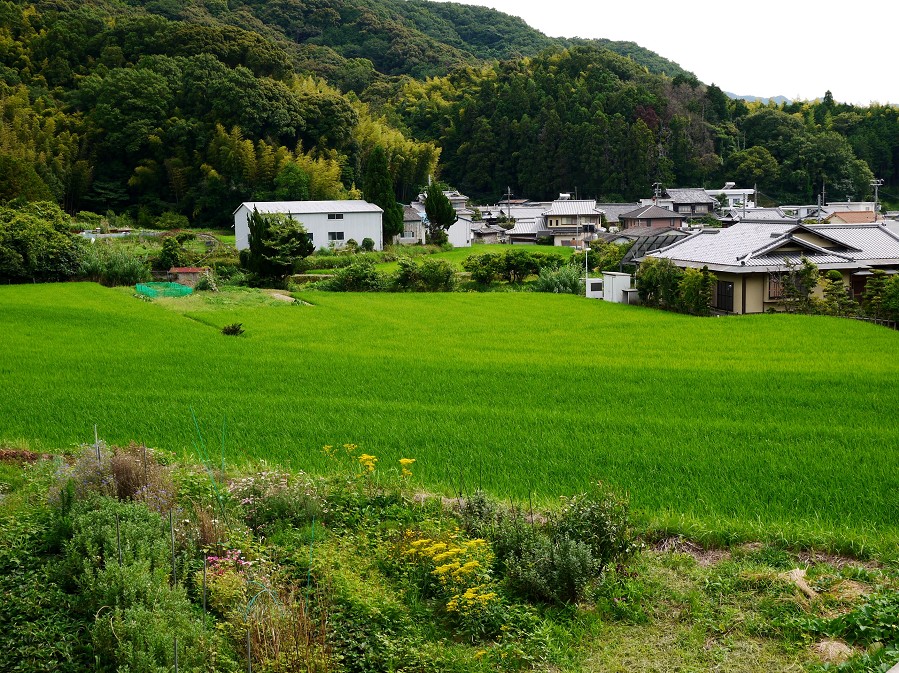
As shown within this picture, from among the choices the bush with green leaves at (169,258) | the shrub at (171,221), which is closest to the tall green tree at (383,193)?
the shrub at (171,221)

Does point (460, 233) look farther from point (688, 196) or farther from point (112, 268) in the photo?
point (112, 268)

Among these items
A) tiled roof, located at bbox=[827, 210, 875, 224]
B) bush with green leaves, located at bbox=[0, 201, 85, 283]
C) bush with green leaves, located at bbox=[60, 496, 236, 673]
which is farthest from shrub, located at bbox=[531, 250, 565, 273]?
bush with green leaves, located at bbox=[60, 496, 236, 673]

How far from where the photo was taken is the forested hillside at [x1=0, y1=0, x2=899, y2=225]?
5084 centimetres

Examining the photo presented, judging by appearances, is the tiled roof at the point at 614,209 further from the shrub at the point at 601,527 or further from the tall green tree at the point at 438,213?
the shrub at the point at 601,527

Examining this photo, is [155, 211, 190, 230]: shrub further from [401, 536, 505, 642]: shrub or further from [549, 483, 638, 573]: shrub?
[549, 483, 638, 573]: shrub

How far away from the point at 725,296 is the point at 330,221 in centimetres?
2444

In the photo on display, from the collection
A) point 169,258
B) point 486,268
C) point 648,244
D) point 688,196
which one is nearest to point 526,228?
point 688,196

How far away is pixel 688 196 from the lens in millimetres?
65062

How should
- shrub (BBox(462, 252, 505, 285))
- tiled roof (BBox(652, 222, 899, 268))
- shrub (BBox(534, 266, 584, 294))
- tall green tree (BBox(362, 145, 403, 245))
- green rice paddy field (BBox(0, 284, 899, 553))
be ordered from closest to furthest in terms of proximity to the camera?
green rice paddy field (BBox(0, 284, 899, 553)), tiled roof (BBox(652, 222, 899, 268)), shrub (BBox(534, 266, 584, 294)), shrub (BBox(462, 252, 505, 285)), tall green tree (BBox(362, 145, 403, 245))

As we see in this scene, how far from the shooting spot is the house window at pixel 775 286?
22828mm

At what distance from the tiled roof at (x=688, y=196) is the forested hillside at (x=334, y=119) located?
8.31 m

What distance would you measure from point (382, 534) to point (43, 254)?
87.7ft

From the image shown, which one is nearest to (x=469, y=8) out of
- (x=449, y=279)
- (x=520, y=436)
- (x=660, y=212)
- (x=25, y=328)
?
(x=660, y=212)

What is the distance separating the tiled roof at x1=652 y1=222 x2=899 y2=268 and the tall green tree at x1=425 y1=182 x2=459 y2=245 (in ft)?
79.1
